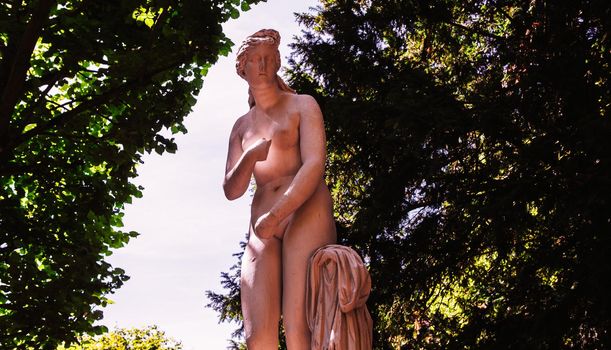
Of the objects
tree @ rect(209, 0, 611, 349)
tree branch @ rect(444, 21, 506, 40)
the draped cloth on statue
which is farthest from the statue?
tree branch @ rect(444, 21, 506, 40)

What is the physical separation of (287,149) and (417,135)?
22.1ft

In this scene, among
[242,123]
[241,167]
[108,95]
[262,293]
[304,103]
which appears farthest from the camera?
[108,95]

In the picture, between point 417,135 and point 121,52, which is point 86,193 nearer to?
point 121,52

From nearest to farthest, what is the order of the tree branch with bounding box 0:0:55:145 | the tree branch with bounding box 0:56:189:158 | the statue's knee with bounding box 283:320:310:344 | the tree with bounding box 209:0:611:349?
the statue's knee with bounding box 283:320:310:344, the tree branch with bounding box 0:0:55:145, the tree branch with bounding box 0:56:189:158, the tree with bounding box 209:0:611:349

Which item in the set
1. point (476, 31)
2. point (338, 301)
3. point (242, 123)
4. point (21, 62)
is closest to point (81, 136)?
point (21, 62)

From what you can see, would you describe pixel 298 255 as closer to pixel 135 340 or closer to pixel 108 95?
pixel 108 95

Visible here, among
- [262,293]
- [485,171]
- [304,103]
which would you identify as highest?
[485,171]

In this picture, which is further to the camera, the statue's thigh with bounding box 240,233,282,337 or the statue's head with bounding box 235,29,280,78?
the statue's head with bounding box 235,29,280,78

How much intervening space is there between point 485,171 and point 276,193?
25.3ft

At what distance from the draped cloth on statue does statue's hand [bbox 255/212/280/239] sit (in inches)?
12.5

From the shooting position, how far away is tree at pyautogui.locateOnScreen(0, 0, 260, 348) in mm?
10438

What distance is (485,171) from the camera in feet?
43.6

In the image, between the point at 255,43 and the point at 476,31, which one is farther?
the point at 476,31

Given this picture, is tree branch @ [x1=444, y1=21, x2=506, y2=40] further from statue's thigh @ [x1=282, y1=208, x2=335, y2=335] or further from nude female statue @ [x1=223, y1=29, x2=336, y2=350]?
statue's thigh @ [x1=282, y1=208, x2=335, y2=335]
